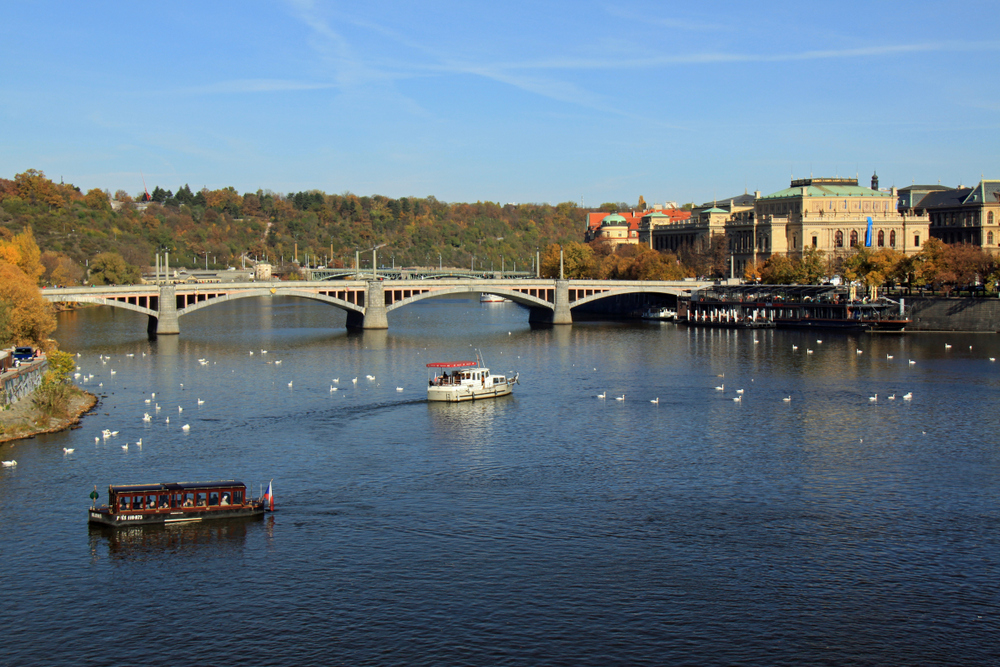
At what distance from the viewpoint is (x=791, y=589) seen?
115ft

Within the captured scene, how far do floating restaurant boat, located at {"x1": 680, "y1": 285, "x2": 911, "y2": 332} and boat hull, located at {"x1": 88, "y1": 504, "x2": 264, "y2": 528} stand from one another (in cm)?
10046

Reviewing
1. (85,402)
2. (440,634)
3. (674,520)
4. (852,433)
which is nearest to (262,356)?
(85,402)

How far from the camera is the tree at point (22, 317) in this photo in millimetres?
71625

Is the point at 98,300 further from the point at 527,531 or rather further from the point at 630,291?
the point at 527,531

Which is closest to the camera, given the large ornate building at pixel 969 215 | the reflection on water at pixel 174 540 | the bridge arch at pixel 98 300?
the reflection on water at pixel 174 540

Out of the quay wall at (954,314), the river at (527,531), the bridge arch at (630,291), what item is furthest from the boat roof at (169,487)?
the quay wall at (954,314)

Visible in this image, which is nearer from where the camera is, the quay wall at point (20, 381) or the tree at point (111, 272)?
the quay wall at point (20, 381)

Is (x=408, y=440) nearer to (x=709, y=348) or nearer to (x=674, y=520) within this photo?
(x=674, y=520)

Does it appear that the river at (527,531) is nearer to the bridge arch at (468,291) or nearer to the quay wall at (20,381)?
the quay wall at (20,381)

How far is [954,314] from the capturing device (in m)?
127

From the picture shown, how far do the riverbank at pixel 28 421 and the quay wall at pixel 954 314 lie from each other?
3992 inches

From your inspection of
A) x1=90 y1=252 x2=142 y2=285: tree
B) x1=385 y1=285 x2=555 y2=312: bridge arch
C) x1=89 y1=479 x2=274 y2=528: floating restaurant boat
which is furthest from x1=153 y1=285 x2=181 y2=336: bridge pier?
x1=89 y1=479 x2=274 y2=528: floating restaurant boat

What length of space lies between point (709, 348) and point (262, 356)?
1785 inches

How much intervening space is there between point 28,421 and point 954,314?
107 meters
